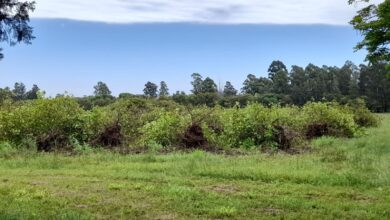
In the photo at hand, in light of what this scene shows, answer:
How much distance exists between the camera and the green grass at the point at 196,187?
7793mm

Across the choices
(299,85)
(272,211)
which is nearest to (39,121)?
(272,211)

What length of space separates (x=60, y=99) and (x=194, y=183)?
37.0ft

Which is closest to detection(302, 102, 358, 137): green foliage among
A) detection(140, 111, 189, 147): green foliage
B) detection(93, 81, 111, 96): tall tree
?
detection(140, 111, 189, 147): green foliage

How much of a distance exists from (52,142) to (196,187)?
32.7 ft

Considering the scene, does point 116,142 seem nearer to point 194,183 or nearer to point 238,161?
point 238,161

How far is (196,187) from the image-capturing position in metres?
9.77

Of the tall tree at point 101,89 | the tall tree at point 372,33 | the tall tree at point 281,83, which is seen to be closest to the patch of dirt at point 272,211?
the tall tree at point 372,33

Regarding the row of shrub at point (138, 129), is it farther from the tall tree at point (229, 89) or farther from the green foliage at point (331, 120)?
the tall tree at point (229, 89)

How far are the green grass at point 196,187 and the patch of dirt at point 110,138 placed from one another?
4.38 meters

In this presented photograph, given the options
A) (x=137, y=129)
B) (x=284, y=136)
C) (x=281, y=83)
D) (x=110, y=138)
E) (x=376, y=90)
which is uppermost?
(x=281, y=83)

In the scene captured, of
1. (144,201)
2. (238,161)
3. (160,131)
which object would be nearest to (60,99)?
(160,131)

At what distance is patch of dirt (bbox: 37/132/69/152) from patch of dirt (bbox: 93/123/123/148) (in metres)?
1.20

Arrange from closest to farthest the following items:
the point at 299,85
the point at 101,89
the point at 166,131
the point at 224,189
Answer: the point at 224,189
the point at 166,131
the point at 101,89
the point at 299,85

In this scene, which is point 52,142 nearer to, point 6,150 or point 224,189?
point 6,150
